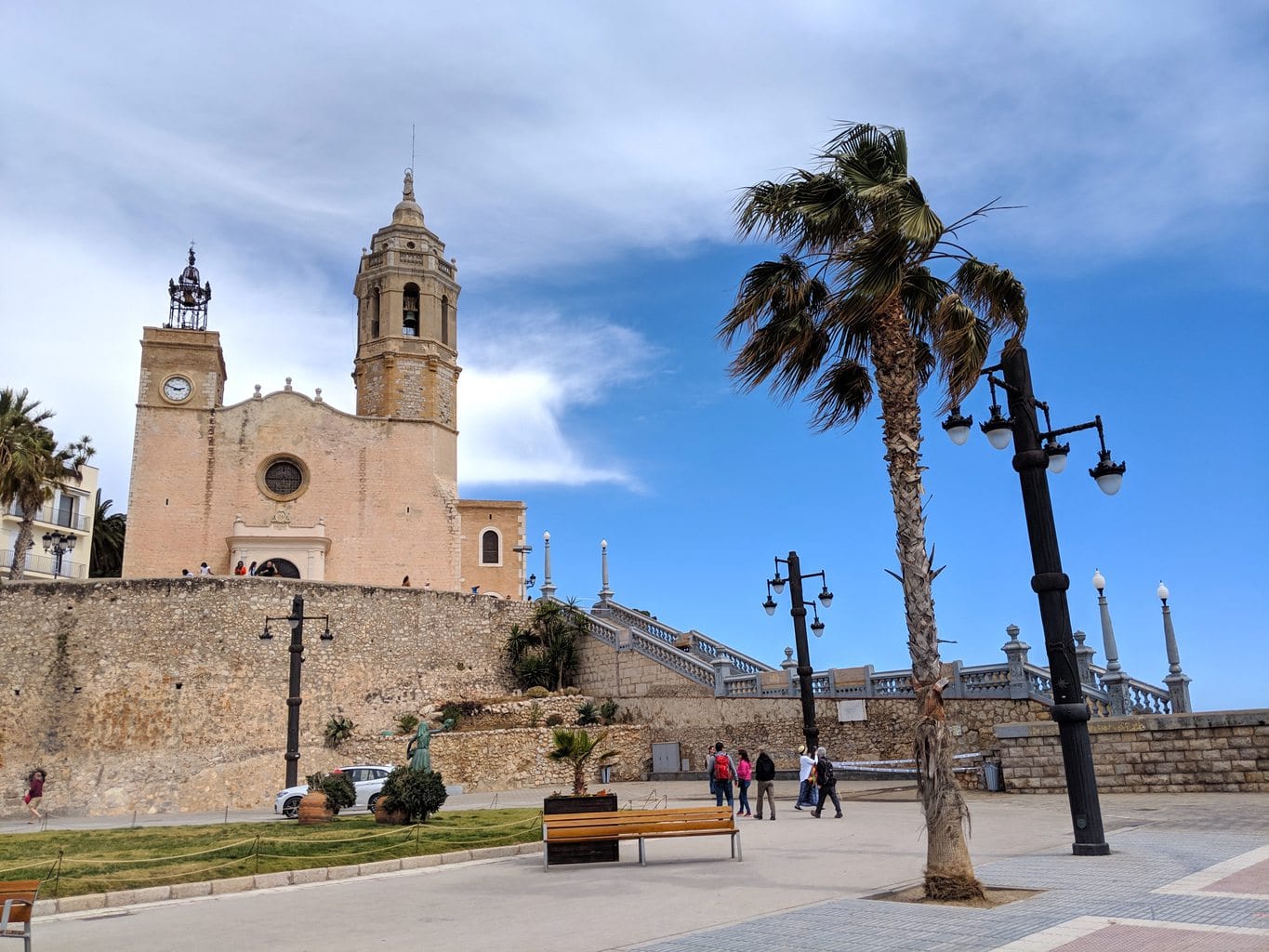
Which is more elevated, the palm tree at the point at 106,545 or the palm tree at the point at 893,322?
the palm tree at the point at 106,545

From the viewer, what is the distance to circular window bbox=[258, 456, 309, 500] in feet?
130

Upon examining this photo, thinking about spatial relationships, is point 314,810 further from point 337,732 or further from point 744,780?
point 337,732

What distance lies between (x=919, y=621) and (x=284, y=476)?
117 ft

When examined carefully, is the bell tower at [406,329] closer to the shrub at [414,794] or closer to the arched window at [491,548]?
the arched window at [491,548]

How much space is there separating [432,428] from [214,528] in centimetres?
967

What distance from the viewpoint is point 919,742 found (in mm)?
8523

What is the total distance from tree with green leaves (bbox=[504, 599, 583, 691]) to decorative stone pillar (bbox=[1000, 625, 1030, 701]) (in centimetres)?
1643

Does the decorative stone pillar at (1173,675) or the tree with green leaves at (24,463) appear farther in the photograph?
the tree with green leaves at (24,463)

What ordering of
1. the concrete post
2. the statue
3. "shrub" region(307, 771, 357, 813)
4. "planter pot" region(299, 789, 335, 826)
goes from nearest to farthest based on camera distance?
the statue, "planter pot" region(299, 789, 335, 826), "shrub" region(307, 771, 357, 813), the concrete post

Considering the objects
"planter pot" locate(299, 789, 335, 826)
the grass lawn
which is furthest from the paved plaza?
"planter pot" locate(299, 789, 335, 826)

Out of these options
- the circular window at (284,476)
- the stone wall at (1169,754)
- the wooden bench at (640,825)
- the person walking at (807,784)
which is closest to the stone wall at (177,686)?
the circular window at (284,476)

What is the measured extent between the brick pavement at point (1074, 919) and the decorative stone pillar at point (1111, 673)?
386 inches

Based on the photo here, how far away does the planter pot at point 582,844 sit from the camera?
36.3 feet

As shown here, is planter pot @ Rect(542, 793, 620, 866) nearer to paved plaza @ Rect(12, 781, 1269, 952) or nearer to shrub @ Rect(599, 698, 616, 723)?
paved plaza @ Rect(12, 781, 1269, 952)
